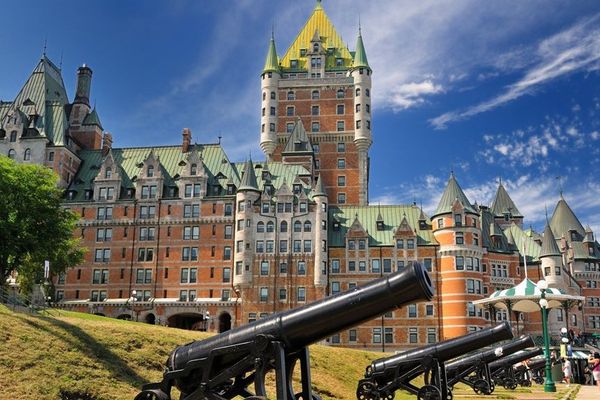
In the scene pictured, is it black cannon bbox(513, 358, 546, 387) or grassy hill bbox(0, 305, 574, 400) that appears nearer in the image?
grassy hill bbox(0, 305, 574, 400)

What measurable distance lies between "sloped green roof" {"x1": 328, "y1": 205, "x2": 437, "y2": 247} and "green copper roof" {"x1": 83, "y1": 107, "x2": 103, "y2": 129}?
32.5 metres

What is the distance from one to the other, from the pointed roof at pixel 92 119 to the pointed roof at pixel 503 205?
56.2 meters

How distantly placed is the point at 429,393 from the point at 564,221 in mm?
90657

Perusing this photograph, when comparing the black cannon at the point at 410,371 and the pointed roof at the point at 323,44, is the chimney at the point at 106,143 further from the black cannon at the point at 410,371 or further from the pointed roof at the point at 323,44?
the black cannon at the point at 410,371

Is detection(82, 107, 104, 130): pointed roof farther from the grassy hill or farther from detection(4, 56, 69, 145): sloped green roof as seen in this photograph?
the grassy hill

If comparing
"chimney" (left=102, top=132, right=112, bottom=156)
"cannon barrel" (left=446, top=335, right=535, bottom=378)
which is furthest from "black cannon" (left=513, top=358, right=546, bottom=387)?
"chimney" (left=102, top=132, right=112, bottom=156)

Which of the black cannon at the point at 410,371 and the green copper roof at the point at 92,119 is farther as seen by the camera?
the green copper roof at the point at 92,119

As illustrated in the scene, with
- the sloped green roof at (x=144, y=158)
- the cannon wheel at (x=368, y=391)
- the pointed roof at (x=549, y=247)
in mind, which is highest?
the sloped green roof at (x=144, y=158)

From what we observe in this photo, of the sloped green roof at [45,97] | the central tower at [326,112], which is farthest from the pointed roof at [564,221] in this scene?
the sloped green roof at [45,97]

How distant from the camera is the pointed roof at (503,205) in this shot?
9312 cm

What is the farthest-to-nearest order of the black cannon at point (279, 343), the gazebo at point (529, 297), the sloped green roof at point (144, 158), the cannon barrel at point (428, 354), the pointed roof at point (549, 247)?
1. the sloped green roof at point (144, 158)
2. the pointed roof at point (549, 247)
3. the gazebo at point (529, 297)
4. the cannon barrel at point (428, 354)
5. the black cannon at point (279, 343)

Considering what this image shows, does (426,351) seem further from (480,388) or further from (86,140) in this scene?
(86,140)

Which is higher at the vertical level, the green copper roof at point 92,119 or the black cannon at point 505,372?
the green copper roof at point 92,119

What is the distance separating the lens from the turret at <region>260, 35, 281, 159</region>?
8738 centimetres
